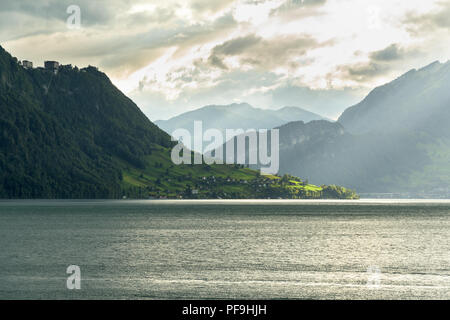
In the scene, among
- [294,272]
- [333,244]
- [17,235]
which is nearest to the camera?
[294,272]

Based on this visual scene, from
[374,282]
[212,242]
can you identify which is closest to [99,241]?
[212,242]

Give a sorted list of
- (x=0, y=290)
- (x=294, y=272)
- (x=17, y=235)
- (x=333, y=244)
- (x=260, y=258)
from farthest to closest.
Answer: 1. (x=17, y=235)
2. (x=333, y=244)
3. (x=260, y=258)
4. (x=294, y=272)
5. (x=0, y=290)

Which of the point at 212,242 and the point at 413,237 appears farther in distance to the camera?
the point at 413,237

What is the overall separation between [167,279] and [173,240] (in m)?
63.4

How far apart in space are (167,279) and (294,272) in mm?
20985
